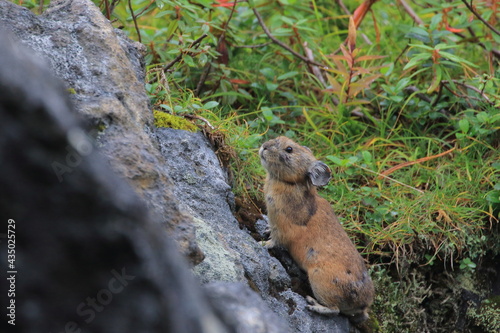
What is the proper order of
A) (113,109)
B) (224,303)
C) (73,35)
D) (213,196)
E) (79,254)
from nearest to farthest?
(79,254)
(224,303)
(113,109)
(73,35)
(213,196)

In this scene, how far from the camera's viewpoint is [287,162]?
477cm

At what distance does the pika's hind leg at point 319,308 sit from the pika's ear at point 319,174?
0.91 m

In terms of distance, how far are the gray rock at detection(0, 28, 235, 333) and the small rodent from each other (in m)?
2.57

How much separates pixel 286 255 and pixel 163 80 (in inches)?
70.3

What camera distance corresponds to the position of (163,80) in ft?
16.6

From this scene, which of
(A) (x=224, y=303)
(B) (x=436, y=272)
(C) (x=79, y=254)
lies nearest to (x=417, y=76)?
(B) (x=436, y=272)

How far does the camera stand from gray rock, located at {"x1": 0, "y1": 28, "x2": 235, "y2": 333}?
1675mm

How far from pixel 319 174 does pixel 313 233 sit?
18.8 inches

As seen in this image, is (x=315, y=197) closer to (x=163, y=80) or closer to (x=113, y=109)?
(x=163, y=80)

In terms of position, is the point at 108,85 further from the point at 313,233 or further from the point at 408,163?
the point at 408,163

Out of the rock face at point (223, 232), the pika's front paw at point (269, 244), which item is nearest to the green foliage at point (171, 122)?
the rock face at point (223, 232)

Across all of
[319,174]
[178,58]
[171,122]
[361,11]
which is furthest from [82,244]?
[361,11]

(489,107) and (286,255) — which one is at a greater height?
(489,107)

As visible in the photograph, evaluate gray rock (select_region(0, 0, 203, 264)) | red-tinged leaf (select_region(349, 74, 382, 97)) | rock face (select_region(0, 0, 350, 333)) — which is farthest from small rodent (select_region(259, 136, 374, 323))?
rock face (select_region(0, 0, 350, 333))
